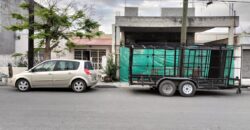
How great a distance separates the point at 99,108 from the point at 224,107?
4.48m

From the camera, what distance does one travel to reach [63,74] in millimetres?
9797

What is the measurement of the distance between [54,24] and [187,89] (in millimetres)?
8593

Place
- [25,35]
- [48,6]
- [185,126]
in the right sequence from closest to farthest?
[185,126], [48,6], [25,35]

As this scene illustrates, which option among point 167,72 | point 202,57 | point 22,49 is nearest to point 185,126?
point 167,72

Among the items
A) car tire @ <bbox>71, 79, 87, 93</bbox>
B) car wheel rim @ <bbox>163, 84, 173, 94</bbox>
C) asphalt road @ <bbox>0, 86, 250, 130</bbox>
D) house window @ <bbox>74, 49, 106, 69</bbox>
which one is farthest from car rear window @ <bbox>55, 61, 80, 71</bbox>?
house window @ <bbox>74, 49, 106, 69</bbox>

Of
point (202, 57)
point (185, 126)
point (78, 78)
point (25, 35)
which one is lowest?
point (185, 126)

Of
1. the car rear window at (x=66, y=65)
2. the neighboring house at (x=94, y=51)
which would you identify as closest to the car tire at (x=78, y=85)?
the car rear window at (x=66, y=65)

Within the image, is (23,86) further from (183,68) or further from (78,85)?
(183,68)

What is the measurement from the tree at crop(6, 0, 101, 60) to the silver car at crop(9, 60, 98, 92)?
289cm

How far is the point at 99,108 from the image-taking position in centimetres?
665

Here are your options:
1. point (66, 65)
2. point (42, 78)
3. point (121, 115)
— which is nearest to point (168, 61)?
Answer: point (66, 65)

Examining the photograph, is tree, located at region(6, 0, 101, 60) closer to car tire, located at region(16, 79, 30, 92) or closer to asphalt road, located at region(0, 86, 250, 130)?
car tire, located at region(16, 79, 30, 92)

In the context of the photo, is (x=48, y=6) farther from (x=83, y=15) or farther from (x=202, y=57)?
(x=202, y=57)

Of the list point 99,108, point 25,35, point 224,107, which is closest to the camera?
point 99,108
